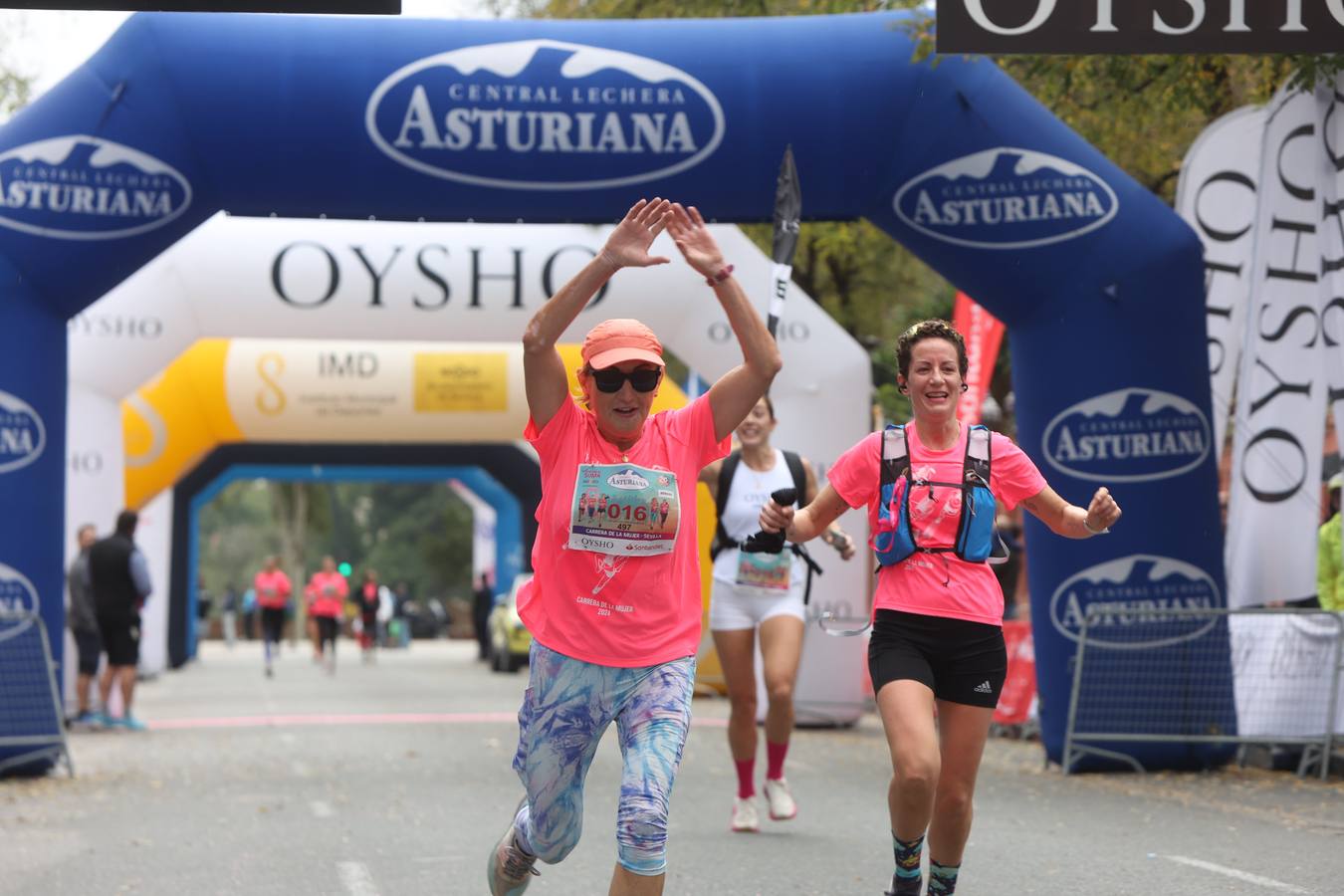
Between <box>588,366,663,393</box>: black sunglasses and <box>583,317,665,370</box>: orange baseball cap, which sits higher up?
<box>583,317,665,370</box>: orange baseball cap

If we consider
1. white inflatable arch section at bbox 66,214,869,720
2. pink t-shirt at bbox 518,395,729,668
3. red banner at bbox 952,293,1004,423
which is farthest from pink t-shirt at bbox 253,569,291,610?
pink t-shirt at bbox 518,395,729,668

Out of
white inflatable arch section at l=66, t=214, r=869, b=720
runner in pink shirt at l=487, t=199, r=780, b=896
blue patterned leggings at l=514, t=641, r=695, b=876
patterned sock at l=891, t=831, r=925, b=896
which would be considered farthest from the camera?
white inflatable arch section at l=66, t=214, r=869, b=720

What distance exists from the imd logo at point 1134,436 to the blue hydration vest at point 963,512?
5831mm

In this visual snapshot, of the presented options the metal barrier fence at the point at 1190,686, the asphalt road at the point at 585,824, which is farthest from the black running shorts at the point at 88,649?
the metal barrier fence at the point at 1190,686

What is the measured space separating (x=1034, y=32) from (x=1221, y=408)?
18.2 feet

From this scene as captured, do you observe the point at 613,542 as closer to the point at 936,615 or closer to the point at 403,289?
the point at 936,615

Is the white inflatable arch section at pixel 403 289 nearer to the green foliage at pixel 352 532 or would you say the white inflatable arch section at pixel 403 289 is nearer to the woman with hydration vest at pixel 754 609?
the woman with hydration vest at pixel 754 609

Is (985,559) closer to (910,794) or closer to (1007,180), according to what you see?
(910,794)

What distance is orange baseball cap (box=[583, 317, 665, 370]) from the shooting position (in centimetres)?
538

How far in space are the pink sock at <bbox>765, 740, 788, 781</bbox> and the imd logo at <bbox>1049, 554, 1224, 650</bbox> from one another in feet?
10.4

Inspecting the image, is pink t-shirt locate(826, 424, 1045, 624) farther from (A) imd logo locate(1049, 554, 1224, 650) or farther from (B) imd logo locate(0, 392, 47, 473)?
(B) imd logo locate(0, 392, 47, 473)

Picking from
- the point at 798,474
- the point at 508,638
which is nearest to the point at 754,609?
the point at 798,474

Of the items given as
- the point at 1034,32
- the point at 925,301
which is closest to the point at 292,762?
the point at 1034,32

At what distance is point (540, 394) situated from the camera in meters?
5.45
